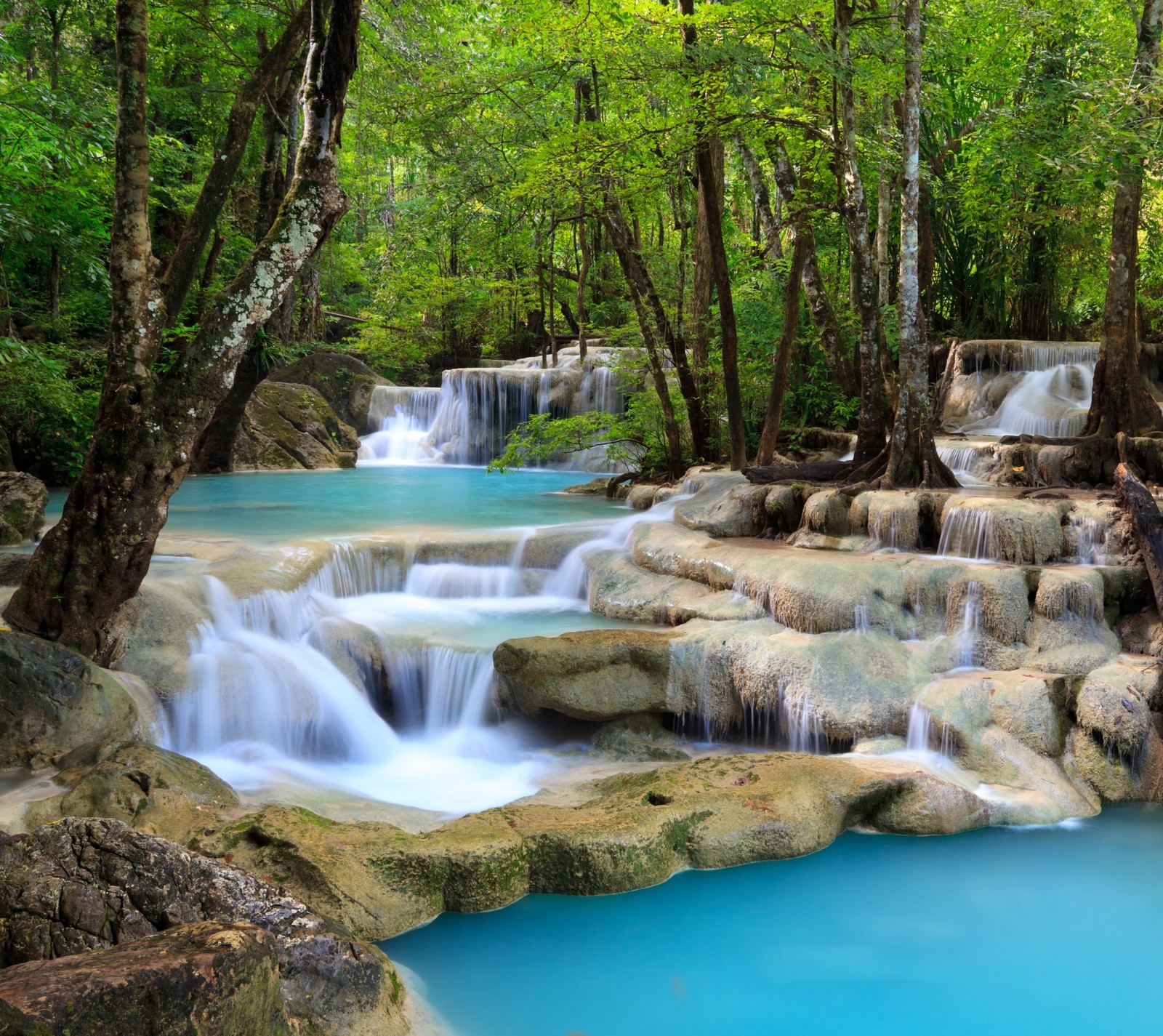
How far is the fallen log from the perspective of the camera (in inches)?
260

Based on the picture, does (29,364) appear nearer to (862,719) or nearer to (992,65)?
(862,719)

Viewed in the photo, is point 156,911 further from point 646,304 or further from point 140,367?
point 646,304

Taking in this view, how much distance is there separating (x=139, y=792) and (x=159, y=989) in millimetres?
2503

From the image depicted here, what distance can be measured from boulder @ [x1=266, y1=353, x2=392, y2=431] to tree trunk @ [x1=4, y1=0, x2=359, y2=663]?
16.7 m

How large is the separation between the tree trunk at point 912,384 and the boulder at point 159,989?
7.48 metres

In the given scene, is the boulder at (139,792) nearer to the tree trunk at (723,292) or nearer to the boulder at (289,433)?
the tree trunk at (723,292)

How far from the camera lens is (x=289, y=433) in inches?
758

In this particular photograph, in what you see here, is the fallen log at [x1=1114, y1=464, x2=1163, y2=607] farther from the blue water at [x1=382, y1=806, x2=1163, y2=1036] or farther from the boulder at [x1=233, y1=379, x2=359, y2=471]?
the boulder at [x1=233, y1=379, x2=359, y2=471]

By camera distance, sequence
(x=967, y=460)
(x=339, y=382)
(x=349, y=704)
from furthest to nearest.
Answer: (x=339, y=382) < (x=967, y=460) < (x=349, y=704)

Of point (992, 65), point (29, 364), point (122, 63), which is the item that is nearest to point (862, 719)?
point (122, 63)

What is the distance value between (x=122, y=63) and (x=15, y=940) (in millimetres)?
4944

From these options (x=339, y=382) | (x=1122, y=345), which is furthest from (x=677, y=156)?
(x=339, y=382)

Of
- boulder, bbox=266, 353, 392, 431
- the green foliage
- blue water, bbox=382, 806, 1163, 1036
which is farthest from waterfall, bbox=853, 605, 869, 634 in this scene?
boulder, bbox=266, 353, 392, 431

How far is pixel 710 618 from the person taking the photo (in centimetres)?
720
